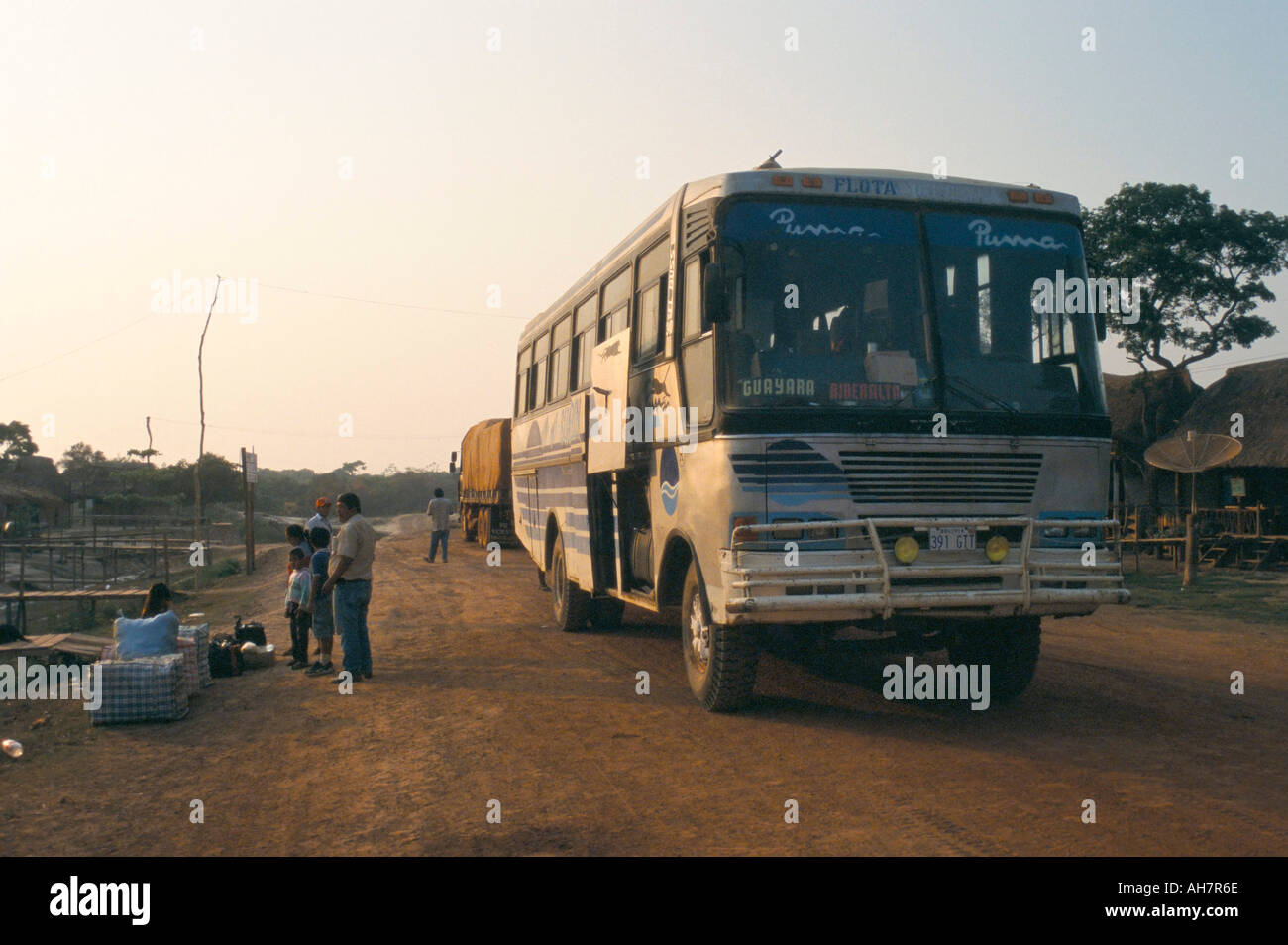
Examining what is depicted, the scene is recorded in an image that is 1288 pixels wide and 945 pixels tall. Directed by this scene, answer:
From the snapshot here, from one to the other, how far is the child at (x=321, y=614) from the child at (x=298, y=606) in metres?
0.17

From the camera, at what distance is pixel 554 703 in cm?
883

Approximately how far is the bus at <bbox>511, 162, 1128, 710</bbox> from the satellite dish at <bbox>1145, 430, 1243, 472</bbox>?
14.5 metres

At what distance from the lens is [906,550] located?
7172 millimetres

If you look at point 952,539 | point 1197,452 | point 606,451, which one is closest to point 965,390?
point 952,539

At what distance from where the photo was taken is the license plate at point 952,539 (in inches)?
286

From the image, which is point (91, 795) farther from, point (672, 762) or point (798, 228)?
point (798, 228)

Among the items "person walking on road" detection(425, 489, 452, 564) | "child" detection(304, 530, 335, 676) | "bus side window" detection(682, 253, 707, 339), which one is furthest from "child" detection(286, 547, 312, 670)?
"person walking on road" detection(425, 489, 452, 564)

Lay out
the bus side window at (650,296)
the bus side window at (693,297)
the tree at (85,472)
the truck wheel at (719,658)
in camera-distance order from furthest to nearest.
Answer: the tree at (85,472) → the bus side window at (650,296) → the bus side window at (693,297) → the truck wheel at (719,658)

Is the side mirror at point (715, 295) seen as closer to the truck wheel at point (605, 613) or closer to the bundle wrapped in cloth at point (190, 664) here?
the bundle wrapped in cloth at point (190, 664)

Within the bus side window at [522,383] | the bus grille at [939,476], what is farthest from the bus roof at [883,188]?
the bus side window at [522,383]

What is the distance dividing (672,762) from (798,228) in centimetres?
370

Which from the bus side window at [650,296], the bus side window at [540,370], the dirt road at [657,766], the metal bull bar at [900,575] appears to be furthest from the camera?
the bus side window at [540,370]

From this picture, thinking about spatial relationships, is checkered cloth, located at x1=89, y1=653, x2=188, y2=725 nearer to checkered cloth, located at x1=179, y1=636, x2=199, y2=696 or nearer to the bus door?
checkered cloth, located at x1=179, y1=636, x2=199, y2=696
